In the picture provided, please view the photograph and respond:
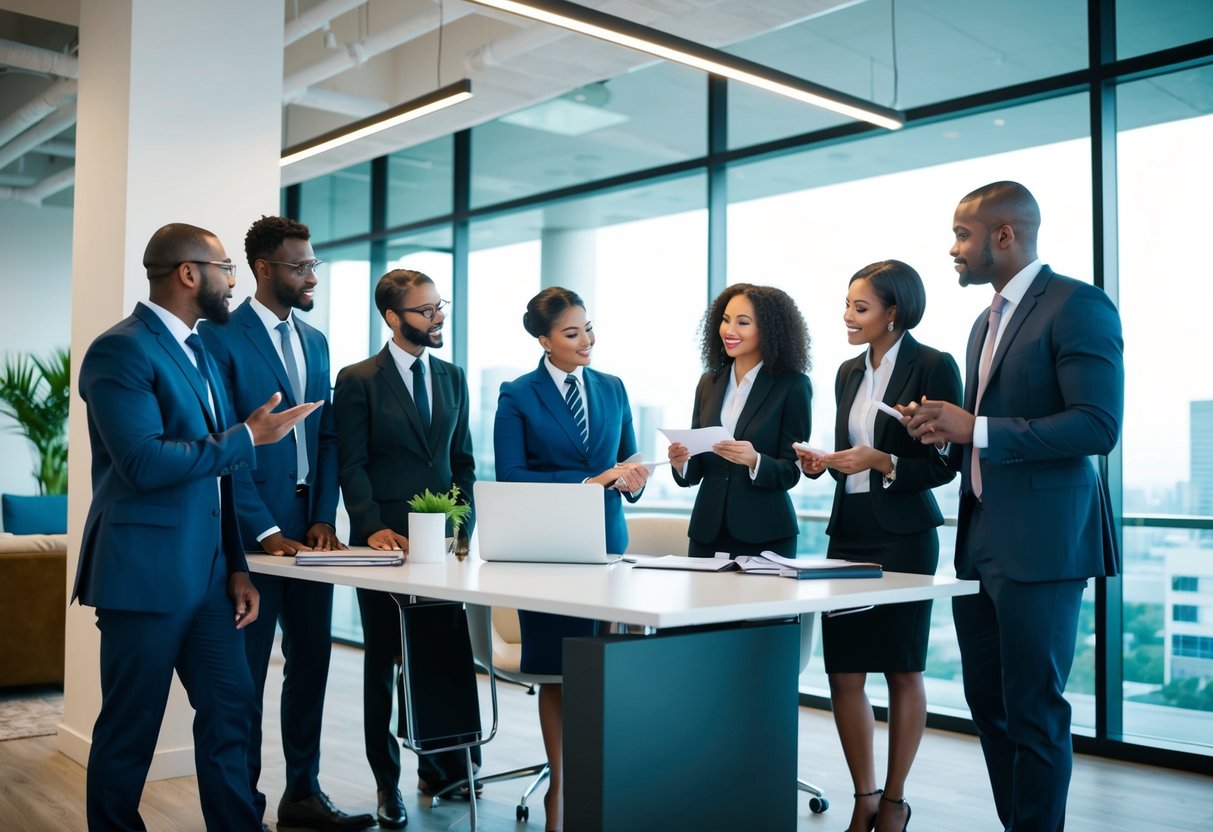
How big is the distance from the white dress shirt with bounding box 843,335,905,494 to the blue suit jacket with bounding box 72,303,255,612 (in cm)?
179

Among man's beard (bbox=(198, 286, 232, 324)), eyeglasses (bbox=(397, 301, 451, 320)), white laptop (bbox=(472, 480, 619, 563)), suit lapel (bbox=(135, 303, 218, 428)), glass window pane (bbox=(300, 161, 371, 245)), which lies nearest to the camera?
suit lapel (bbox=(135, 303, 218, 428))

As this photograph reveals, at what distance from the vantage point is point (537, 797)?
13.5 ft

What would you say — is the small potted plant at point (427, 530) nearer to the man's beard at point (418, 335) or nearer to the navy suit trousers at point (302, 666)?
the navy suit trousers at point (302, 666)

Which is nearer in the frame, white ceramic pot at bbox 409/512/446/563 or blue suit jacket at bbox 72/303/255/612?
blue suit jacket at bbox 72/303/255/612

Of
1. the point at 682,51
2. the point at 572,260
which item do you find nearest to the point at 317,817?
the point at 682,51

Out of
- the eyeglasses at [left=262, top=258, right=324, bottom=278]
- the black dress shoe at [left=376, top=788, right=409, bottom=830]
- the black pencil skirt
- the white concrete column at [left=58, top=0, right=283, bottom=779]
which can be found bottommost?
the black dress shoe at [left=376, top=788, right=409, bottom=830]


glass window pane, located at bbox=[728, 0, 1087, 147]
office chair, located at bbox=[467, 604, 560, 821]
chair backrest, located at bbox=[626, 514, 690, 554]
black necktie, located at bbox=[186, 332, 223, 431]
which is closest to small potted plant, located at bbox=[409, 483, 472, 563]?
office chair, located at bbox=[467, 604, 560, 821]

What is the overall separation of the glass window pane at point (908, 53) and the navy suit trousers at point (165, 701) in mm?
3588

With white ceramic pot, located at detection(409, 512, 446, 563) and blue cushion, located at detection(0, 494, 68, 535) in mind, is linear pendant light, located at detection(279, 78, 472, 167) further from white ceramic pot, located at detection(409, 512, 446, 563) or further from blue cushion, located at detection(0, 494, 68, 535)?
blue cushion, located at detection(0, 494, 68, 535)

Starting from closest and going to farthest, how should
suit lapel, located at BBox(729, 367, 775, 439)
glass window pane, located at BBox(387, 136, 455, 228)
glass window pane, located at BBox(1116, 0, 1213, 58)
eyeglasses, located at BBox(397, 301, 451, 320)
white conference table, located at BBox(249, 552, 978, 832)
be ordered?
1. white conference table, located at BBox(249, 552, 978, 832)
2. suit lapel, located at BBox(729, 367, 775, 439)
3. eyeglasses, located at BBox(397, 301, 451, 320)
4. glass window pane, located at BBox(1116, 0, 1213, 58)
5. glass window pane, located at BBox(387, 136, 455, 228)

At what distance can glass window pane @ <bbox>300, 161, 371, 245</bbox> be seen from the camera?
27.5 ft

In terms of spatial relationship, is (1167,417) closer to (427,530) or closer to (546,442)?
(546,442)

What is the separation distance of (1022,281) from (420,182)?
5.65m

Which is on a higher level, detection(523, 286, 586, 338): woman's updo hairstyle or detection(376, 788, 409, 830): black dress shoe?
detection(523, 286, 586, 338): woman's updo hairstyle
